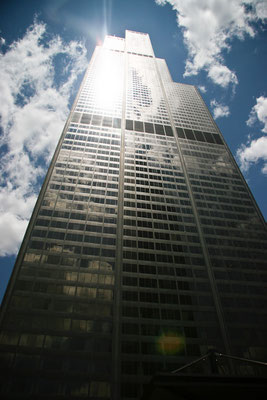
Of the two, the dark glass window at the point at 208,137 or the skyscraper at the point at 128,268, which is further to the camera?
the dark glass window at the point at 208,137

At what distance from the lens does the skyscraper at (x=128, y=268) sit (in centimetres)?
3894

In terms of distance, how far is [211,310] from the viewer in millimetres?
48844

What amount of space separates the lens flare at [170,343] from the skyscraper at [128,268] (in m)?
0.20

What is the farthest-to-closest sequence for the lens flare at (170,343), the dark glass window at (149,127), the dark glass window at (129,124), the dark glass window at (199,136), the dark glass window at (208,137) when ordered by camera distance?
1. the dark glass window at (208,137)
2. the dark glass window at (199,136)
3. the dark glass window at (149,127)
4. the dark glass window at (129,124)
5. the lens flare at (170,343)

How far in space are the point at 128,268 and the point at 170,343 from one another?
53.6 feet

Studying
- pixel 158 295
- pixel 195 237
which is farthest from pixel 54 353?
pixel 195 237

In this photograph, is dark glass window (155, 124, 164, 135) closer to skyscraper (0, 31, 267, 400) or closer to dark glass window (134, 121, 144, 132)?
skyscraper (0, 31, 267, 400)

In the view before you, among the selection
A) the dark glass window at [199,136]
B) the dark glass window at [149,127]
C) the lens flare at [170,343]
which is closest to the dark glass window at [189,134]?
the dark glass window at [199,136]

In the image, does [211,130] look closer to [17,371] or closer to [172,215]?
[172,215]

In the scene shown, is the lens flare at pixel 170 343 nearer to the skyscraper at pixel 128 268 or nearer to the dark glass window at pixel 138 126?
the skyscraper at pixel 128 268

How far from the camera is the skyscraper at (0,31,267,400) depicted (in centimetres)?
3894

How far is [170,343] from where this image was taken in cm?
4331

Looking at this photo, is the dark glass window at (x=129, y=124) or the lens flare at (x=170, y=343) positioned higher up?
the dark glass window at (x=129, y=124)

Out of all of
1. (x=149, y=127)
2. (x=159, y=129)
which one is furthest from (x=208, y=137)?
(x=149, y=127)
